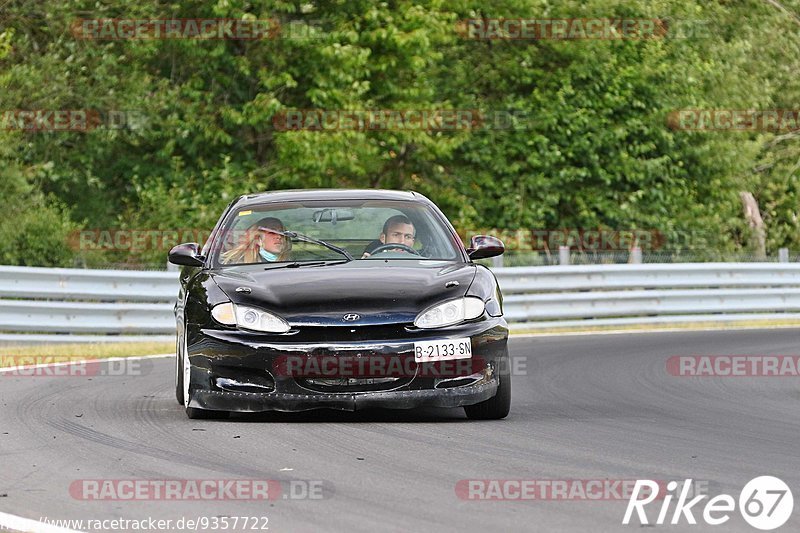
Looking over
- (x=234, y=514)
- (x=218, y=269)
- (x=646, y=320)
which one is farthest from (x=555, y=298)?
(x=234, y=514)

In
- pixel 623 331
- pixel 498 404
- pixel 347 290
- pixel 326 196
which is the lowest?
pixel 623 331

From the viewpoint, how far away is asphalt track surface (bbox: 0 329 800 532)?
21.6 feet

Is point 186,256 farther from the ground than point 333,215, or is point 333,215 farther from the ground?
point 333,215

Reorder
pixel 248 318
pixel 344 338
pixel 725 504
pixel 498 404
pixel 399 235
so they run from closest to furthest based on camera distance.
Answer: pixel 725 504
pixel 344 338
pixel 248 318
pixel 498 404
pixel 399 235

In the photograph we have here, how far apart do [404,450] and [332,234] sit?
119 inches

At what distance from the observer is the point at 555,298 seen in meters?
22.2

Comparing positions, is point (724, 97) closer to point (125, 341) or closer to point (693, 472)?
point (125, 341)

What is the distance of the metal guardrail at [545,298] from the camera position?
61.3ft

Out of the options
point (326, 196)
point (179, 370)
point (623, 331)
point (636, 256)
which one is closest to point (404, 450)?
point (179, 370)

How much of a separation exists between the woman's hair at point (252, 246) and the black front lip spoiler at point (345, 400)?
130 centimetres

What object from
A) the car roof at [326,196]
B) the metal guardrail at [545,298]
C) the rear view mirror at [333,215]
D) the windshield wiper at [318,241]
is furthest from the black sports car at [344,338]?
the metal guardrail at [545,298]

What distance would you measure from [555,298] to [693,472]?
14579mm

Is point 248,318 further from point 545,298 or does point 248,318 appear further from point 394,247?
point 545,298

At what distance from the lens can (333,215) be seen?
11.0m
